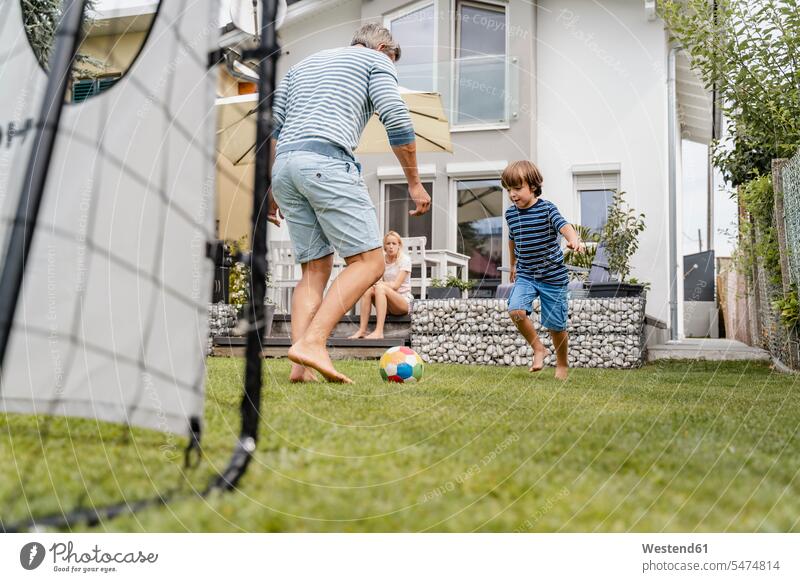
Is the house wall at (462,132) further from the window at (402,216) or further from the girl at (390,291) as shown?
the girl at (390,291)

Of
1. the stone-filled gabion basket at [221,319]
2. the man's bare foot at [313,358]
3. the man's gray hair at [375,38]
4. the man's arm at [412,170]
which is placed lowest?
the man's bare foot at [313,358]

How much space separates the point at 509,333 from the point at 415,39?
3.12 m

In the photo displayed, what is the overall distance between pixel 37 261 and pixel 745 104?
3491 mm

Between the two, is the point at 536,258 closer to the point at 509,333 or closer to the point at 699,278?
the point at 509,333

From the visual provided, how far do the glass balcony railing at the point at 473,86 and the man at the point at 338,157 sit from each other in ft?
12.9

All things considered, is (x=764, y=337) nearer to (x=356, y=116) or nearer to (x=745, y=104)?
(x=745, y=104)

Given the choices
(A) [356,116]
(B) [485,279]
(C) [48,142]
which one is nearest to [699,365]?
(B) [485,279]

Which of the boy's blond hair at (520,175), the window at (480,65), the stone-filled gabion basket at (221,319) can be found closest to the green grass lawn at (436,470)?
the boy's blond hair at (520,175)

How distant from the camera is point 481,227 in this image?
244 inches

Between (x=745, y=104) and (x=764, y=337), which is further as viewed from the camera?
(x=764, y=337)

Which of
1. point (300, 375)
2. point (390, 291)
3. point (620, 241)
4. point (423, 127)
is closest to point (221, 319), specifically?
point (390, 291)

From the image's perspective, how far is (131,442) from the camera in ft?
4.06

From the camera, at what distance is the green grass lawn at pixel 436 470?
90 cm

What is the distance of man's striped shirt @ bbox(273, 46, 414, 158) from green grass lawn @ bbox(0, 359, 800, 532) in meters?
0.82
